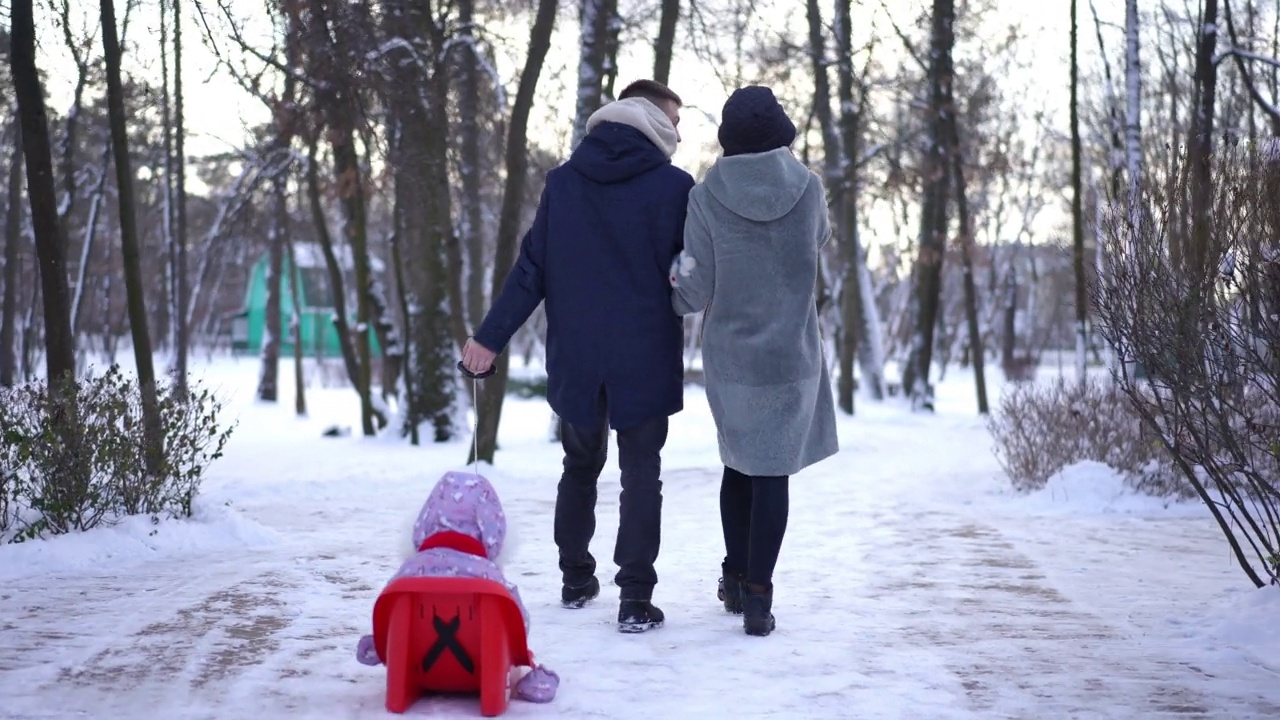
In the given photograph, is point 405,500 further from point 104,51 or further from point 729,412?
point 729,412

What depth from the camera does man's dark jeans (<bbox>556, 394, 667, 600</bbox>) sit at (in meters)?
5.19

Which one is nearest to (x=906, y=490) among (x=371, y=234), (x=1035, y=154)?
(x=1035, y=154)

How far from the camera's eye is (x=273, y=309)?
29.7 m

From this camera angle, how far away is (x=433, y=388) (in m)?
18.0

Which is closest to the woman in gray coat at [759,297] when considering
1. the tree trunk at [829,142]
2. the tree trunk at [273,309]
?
the tree trunk at [829,142]

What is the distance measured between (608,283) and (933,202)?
20.5 meters

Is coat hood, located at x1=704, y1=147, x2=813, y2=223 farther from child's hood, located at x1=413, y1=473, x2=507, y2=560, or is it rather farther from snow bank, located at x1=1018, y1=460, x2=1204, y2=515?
snow bank, located at x1=1018, y1=460, x2=1204, y2=515

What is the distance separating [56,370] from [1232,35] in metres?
14.1

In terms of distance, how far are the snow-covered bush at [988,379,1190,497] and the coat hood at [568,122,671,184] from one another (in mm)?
6338

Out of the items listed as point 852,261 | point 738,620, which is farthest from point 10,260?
point 738,620

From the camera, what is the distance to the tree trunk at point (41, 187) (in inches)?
332

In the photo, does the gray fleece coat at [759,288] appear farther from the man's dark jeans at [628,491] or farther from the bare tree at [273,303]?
the bare tree at [273,303]

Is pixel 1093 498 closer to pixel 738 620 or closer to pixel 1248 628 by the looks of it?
pixel 1248 628

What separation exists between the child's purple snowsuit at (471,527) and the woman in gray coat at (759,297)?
1.28 m
